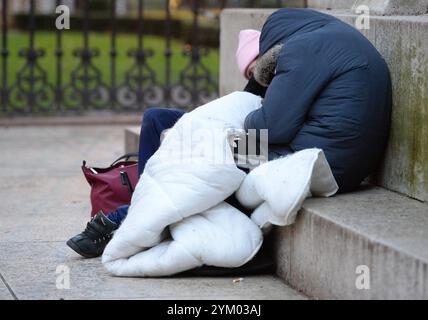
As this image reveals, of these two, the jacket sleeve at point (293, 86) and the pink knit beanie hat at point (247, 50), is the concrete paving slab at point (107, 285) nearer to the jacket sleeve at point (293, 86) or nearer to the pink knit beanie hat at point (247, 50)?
the jacket sleeve at point (293, 86)

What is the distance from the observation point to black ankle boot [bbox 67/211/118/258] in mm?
4855

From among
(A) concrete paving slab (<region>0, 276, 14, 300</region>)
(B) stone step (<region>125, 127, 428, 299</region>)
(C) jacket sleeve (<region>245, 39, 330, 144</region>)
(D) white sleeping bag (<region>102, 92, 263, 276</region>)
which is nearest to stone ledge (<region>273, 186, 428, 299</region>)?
(B) stone step (<region>125, 127, 428, 299</region>)

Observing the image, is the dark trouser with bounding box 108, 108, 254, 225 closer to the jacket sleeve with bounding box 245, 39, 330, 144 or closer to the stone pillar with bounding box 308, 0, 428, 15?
the jacket sleeve with bounding box 245, 39, 330, 144

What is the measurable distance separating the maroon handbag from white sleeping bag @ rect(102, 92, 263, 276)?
0.57m

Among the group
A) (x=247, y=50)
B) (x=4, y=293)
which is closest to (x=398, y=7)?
(x=247, y=50)

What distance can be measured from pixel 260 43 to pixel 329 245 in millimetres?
1175

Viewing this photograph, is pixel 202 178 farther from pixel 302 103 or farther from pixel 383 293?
pixel 383 293

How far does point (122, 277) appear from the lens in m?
4.59

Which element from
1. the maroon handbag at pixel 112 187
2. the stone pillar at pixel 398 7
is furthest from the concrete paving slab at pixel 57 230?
the stone pillar at pixel 398 7

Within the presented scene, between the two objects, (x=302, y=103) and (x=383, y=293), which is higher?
(x=302, y=103)

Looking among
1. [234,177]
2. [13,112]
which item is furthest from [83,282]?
[13,112]

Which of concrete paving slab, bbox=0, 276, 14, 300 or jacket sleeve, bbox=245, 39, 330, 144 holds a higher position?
jacket sleeve, bbox=245, 39, 330, 144

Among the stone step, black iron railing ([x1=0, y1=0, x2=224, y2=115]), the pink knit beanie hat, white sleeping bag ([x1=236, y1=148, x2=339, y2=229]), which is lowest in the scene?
black iron railing ([x1=0, y1=0, x2=224, y2=115])

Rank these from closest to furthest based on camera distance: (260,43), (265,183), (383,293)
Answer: (383,293) < (265,183) < (260,43)
